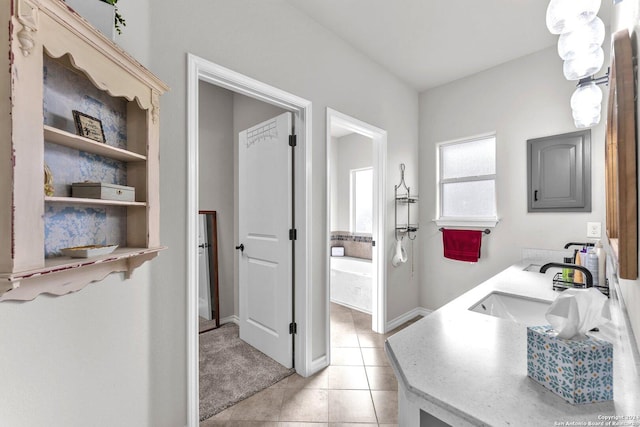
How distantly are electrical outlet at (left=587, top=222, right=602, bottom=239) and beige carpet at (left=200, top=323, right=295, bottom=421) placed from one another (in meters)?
2.64

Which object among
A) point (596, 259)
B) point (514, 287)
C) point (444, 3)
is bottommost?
point (514, 287)

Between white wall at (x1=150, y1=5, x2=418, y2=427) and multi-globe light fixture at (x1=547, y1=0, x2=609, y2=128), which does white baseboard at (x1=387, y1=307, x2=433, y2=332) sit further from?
multi-globe light fixture at (x1=547, y1=0, x2=609, y2=128)

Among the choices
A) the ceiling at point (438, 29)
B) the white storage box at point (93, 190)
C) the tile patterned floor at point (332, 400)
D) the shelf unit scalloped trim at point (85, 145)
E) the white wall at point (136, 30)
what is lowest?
the tile patterned floor at point (332, 400)

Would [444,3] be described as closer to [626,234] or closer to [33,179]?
[626,234]

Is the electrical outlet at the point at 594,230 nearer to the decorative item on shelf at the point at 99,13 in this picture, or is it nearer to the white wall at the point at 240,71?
the white wall at the point at 240,71

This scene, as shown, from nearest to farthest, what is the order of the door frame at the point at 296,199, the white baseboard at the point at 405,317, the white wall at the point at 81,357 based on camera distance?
the white wall at the point at 81,357
the door frame at the point at 296,199
the white baseboard at the point at 405,317

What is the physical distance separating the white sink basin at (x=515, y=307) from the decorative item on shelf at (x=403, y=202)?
5.25 ft

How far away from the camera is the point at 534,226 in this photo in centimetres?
257

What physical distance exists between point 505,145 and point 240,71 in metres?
2.54

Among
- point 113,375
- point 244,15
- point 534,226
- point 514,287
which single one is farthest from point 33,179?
point 534,226

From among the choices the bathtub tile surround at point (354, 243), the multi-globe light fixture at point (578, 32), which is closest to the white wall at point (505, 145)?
the bathtub tile surround at point (354, 243)

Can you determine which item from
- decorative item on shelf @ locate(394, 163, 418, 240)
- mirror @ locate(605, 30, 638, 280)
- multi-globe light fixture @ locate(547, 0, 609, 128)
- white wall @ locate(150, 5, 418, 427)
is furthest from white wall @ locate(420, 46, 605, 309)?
mirror @ locate(605, 30, 638, 280)

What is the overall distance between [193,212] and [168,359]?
0.76 m

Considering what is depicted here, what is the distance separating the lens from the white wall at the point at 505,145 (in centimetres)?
242
